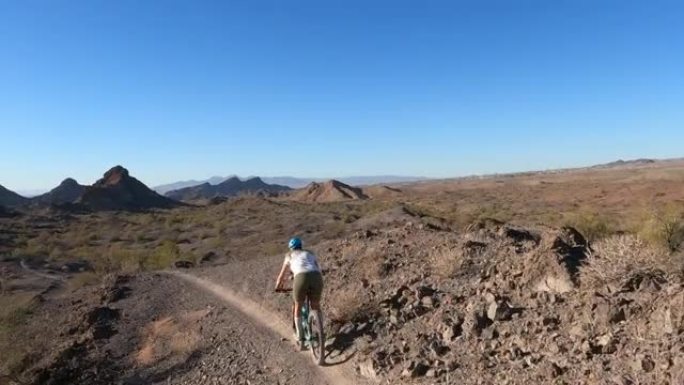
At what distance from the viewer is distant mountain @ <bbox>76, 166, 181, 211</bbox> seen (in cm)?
9750

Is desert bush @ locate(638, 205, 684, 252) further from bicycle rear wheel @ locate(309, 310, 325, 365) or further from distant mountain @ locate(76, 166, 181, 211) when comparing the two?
distant mountain @ locate(76, 166, 181, 211)

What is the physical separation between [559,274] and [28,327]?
1786cm

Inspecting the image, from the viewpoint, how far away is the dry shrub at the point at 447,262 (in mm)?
12812

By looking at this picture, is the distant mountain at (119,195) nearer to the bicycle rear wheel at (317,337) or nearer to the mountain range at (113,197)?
the mountain range at (113,197)

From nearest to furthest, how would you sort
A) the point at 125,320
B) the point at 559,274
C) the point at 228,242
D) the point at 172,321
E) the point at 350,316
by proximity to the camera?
the point at 559,274
the point at 350,316
the point at 172,321
the point at 125,320
the point at 228,242

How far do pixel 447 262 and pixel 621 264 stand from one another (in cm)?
504

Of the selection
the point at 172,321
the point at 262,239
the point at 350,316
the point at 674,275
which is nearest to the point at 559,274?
the point at 674,275

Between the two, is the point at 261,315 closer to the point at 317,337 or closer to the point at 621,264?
the point at 317,337

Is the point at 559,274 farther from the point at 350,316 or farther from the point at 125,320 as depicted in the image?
the point at 125,320

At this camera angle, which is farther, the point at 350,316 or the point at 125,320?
the point at 125,320

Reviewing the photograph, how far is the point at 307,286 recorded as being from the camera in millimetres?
9977

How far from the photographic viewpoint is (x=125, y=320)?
17516mm

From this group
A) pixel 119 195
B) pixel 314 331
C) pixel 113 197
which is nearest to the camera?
pixel 314 331

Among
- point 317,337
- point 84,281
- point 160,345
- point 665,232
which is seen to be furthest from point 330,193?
point 317,337
